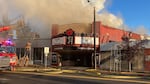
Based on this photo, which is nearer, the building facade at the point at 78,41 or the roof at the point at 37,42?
the building facade at the point at 78,41

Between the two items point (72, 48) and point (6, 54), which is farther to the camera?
point (72, 48)

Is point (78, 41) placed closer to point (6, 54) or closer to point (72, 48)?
point (72, 48)

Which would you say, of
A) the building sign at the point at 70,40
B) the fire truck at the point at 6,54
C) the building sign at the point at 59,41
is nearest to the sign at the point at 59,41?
the building sign at the point at 59,41

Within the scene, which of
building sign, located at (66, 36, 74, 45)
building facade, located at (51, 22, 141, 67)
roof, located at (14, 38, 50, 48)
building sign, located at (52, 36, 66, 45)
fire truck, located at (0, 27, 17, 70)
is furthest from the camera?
roof, located at (14, 38, 50, 48)

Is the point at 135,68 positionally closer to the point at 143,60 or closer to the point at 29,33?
the point at 143,60

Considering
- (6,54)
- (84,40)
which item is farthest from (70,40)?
(6,54)

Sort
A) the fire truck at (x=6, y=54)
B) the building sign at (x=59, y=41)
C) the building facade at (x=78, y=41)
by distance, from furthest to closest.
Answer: the building sign at (x=59, y=41) → the building facade at (x=78, y=41) → the fire truck at (x=6, y=54)

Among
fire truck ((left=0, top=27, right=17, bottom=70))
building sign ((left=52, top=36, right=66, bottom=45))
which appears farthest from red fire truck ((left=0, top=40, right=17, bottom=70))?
building sign ((left=52, top=36, right=66, bottom=45))

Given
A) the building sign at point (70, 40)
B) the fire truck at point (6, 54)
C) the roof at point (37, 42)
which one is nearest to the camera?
the fire truck at point (6, 54)

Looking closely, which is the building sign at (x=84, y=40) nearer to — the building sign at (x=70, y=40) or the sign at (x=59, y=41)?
the building sign at (x=70, y=40)

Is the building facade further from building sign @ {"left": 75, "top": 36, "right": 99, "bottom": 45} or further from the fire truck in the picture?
the fire truck

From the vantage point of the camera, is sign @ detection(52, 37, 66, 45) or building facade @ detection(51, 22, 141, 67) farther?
sign @ detection(52, 37, 66, 45)

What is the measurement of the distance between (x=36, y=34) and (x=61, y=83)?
197ft

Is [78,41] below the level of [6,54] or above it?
above
